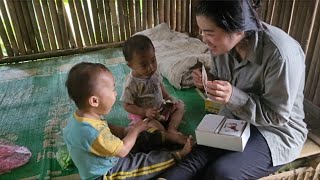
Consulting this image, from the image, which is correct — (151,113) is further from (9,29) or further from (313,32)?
(9,29)

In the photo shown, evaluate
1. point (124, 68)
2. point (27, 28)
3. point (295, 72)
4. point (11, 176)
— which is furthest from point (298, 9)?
point (27, 28)

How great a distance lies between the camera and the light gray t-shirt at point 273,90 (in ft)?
3.65

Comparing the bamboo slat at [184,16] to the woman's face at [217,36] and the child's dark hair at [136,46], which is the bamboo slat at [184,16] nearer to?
the child's dark hair at [136,46]

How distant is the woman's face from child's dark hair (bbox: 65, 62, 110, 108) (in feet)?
1.44

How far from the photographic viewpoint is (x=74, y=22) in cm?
303

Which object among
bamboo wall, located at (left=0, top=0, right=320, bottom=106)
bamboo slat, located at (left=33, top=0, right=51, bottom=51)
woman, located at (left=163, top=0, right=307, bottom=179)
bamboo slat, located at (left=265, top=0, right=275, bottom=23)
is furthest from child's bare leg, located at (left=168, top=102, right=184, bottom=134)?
bamboo slat, located at (left=33, top=0, right=51, bottom=51)

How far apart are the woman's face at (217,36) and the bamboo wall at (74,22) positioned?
1.93 metres

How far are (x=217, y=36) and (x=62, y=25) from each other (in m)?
2.30

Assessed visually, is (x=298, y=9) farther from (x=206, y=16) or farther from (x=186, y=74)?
(x=206, y=16)

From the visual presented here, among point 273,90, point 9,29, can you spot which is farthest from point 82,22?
point 273,90

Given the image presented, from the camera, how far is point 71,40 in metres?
3.12

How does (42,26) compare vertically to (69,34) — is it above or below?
above

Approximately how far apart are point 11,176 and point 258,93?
1.25 meters

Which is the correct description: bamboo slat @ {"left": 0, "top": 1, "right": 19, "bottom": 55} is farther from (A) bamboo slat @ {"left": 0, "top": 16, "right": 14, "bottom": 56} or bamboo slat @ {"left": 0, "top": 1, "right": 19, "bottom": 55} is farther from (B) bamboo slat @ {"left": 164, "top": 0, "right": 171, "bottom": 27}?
(B) bamboo slat @ {"left": 164, "top": 0, "right": 171, "bottom": 27}
